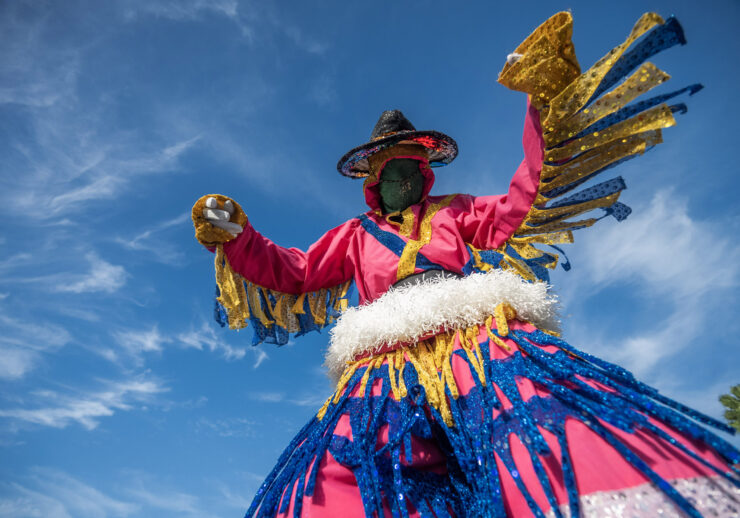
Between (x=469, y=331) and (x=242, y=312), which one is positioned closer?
(x=469, y=331)

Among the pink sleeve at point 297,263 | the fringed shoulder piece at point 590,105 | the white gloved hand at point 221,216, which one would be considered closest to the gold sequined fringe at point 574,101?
the fringed shoulder piece at point 590,105

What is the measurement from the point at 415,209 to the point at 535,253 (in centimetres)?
77

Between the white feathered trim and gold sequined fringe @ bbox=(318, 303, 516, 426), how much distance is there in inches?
1.8

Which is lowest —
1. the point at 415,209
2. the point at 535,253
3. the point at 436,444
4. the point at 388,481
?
the point at 388,481

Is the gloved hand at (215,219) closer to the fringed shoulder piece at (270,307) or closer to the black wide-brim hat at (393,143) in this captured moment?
the fringed shoulder piece at (270,307)

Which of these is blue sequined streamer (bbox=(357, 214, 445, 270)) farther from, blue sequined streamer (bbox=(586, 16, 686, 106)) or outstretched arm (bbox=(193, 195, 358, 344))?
blue sequined streamer (bbox=(586, 16, 686, 106))

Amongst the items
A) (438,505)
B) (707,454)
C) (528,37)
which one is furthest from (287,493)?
(528,37)

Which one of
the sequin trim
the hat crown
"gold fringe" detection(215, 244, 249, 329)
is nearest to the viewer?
the sequin trim

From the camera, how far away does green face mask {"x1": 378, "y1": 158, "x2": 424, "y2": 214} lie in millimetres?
3021

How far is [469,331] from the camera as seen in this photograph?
2111 millimetres

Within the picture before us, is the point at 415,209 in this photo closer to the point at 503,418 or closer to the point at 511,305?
the point at 511,305

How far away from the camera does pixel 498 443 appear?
1.65 m

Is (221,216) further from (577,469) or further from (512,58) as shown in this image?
(577,469)

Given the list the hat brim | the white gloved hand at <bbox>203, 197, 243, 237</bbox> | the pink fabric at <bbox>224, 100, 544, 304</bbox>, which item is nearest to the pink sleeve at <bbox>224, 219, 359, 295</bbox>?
the pink fabric at <bbox>224, 100, 544, 304</bbox>
